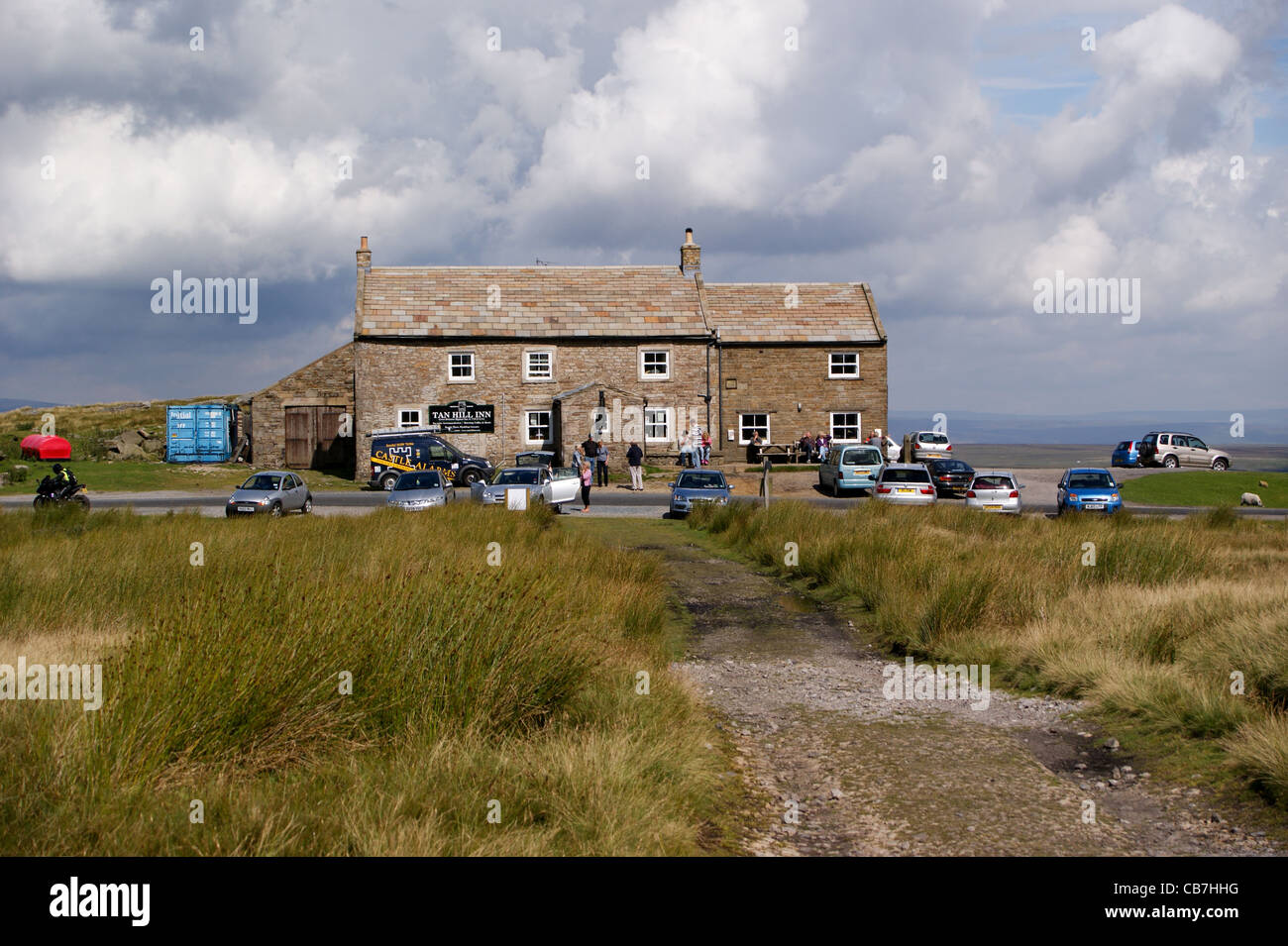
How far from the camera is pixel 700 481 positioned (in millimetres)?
28391

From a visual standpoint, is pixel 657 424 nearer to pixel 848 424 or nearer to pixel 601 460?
pixel 601 460

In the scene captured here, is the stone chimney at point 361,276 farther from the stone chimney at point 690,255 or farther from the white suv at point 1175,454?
the white suv at point 1175,454

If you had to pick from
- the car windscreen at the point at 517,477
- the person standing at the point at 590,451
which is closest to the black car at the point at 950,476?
the person standing at the point at 590,451

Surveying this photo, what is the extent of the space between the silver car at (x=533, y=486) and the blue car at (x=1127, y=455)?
1198 inches

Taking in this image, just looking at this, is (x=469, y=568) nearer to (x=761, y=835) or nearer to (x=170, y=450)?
(x=761, y=835)

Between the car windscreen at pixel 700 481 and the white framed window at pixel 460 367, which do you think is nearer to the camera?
the car windscreen at pixel 700 481

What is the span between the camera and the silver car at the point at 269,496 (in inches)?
975

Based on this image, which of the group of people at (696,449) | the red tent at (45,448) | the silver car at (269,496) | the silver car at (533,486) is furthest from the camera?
the red tent at (45,448)

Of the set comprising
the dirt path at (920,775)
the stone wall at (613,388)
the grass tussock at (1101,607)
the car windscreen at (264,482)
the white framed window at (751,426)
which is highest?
the stone wall at (613,388)

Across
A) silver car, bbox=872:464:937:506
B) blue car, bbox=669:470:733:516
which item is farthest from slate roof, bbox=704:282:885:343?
silver car, bbox=872:464:937:506
